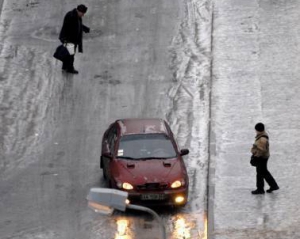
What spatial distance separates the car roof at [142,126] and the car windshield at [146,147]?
181 mm

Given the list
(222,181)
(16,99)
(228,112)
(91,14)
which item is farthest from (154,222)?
(91,14)

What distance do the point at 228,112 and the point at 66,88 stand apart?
4.97 meters

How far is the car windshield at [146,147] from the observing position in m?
23.9

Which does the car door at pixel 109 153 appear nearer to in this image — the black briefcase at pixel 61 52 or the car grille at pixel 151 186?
the car grille at pixel 151 186

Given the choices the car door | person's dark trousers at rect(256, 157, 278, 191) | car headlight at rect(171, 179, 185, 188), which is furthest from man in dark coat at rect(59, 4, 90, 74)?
person's dark trousers at rect(256, 157, 278, 191)

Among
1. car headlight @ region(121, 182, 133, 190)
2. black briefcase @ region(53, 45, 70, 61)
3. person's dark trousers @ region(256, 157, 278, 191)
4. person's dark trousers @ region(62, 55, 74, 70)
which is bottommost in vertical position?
car headlight @ region(121, 182, 133, 190)

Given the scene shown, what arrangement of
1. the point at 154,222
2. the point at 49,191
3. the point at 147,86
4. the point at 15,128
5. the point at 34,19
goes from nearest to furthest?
the point at 154,222 → the point at 49,191 → the point at 15,128 → the point at 147,86 → the point at 34,19

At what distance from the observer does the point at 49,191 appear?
24.6 m

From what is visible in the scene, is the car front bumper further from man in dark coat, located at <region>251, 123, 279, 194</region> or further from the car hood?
man in dark coat, located at <region>251, 123, 279, 194</region>

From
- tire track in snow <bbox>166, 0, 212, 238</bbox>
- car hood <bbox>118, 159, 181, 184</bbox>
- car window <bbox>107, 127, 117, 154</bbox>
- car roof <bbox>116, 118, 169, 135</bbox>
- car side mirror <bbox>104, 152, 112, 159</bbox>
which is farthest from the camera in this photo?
tire track in snow <bbox>166, 0, 212, 238</bbox>

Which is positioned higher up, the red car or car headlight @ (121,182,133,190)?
the red car

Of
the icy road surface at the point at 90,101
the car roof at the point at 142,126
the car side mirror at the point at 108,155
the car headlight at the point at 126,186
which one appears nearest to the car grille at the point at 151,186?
the car headlight at the point at 126,186

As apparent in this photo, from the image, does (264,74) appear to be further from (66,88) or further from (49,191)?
(49,191)

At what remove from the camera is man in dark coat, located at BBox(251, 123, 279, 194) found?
23219 mm
